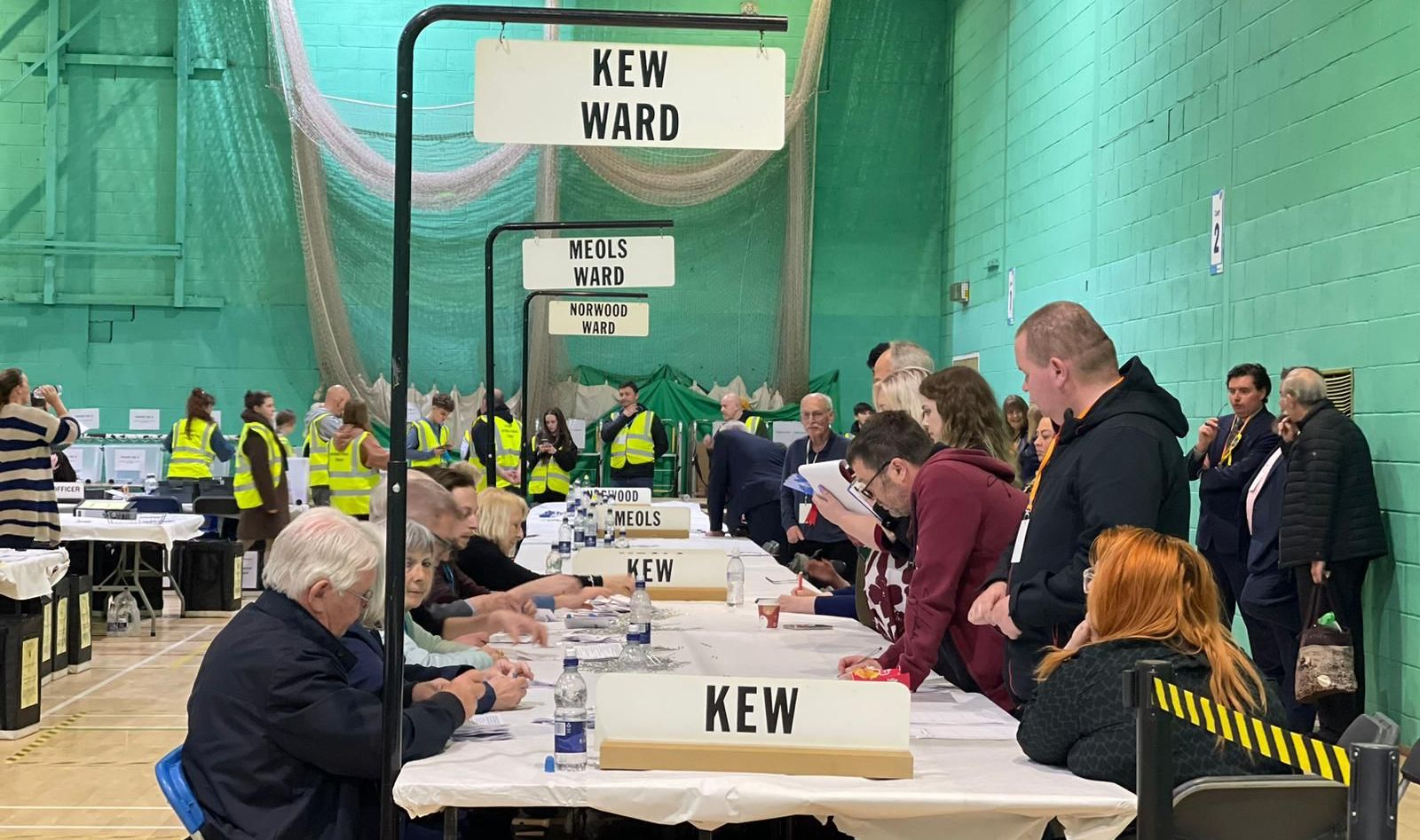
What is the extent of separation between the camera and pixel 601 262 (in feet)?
21.1

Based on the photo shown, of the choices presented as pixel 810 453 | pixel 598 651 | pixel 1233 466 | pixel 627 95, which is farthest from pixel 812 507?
pixel 627 95

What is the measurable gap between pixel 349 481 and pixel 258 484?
2.51ft

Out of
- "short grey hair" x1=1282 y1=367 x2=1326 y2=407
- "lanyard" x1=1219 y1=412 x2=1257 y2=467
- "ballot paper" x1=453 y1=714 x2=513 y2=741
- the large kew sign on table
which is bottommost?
"ballot paper" x1=453 y1=714 x2=513 y2=741

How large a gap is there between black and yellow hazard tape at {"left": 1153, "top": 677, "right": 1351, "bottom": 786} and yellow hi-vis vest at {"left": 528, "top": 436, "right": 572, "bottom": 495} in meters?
9.73

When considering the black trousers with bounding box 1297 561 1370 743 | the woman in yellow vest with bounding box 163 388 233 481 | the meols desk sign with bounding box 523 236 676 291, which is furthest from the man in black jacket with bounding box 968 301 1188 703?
the woman in yellow vest with bounding box 163 388 233 481

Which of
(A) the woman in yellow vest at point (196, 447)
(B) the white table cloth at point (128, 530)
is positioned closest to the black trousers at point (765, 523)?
(B) the white table cloth at point (128, 530)

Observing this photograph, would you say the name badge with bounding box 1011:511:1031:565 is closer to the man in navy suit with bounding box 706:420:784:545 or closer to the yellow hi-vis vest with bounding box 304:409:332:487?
the man in navy suit with bounding box 706:420:784:545

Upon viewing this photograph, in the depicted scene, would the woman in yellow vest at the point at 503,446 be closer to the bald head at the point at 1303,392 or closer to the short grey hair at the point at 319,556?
the bald head at the point at 1303,392

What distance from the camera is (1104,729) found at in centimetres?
242

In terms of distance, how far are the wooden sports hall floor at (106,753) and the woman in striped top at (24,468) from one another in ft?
2.57

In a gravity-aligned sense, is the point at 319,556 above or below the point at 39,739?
above

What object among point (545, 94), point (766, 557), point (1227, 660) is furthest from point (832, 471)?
point (766, 557)

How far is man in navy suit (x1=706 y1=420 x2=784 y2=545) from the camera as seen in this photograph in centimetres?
798

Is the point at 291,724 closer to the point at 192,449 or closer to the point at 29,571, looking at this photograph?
the point at 29,571
